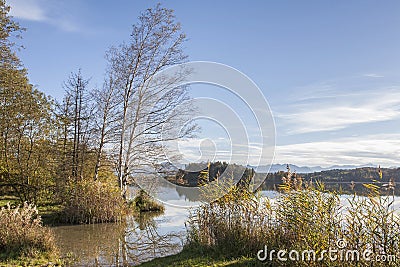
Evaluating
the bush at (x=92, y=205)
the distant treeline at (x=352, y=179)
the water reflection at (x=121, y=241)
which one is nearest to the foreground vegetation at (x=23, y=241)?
the water reflection at (x=121, y=241)

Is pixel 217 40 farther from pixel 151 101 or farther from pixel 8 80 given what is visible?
pixel 8 80

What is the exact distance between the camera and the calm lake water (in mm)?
7734

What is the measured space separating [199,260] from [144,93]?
1014cm

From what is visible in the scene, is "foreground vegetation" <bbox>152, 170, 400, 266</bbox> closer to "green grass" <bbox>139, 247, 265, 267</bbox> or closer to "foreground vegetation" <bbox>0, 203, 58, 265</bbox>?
"green grass" <bbox>139, 247, 265, 267</bbox>

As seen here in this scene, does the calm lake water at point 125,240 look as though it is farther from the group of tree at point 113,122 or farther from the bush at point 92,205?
the group of tree at point 113,122

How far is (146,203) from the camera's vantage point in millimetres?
16359

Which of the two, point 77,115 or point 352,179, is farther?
point 77,115

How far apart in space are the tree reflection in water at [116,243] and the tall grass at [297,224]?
1.29 meters

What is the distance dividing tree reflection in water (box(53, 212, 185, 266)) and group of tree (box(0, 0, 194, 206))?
3529mm

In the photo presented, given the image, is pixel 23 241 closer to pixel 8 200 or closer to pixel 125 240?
pixel 125 240

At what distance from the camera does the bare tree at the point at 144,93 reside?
51.0ft

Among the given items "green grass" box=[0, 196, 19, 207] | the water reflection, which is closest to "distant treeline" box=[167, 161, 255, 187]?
the water reflection

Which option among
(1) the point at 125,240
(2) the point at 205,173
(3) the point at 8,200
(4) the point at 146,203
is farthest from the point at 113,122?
(2) the point at 205,173

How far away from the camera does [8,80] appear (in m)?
12.2
